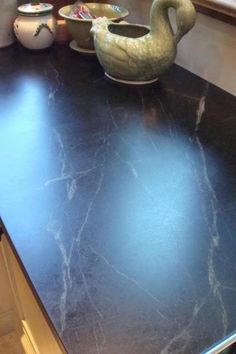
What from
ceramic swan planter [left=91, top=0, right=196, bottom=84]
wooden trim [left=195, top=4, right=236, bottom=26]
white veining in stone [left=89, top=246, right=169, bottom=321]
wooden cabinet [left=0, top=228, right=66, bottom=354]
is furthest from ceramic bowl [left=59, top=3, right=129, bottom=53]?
white veining in stone [left=89, top=246, right=169, bottom=321]

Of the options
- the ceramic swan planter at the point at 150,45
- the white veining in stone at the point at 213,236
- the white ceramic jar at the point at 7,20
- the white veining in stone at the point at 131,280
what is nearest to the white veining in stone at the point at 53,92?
the ceramic swan planter at the point at 150,45

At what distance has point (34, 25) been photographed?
3.69 ft

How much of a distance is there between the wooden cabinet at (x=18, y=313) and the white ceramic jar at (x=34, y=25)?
65cm

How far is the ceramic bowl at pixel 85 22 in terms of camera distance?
110 centimetres

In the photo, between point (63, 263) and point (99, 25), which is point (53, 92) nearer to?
point (99, 25)

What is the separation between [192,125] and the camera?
0.86m

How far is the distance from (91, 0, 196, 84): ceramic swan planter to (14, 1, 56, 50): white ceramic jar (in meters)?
0.25

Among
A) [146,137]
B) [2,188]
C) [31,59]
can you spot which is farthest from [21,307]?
[31,59]

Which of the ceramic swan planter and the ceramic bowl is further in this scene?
the ceramic bowl

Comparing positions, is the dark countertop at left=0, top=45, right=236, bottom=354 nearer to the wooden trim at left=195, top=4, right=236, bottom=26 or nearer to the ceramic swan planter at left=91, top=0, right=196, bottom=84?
the ceramic swan planter at left=91, top=0, right=196, bottom=84

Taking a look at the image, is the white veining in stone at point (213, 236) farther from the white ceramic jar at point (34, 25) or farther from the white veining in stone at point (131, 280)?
the white ceramic jar at point (34, 25)

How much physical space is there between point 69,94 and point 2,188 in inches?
15.9

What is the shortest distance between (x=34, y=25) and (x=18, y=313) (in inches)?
34.0

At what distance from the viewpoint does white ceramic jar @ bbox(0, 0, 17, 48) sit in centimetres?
113
